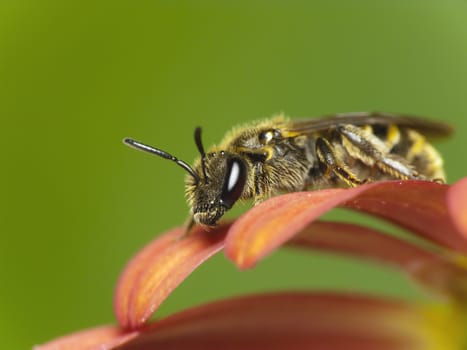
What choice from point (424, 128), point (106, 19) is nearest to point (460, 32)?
point (106, 19)

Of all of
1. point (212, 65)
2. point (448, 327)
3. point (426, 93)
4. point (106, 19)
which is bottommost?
point (448, 327)

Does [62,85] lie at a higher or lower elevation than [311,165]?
higher

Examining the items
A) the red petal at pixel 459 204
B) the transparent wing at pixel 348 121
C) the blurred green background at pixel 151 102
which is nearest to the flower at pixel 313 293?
the red petal at pixel 459 204

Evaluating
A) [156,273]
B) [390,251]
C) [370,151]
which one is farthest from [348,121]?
[156,273]

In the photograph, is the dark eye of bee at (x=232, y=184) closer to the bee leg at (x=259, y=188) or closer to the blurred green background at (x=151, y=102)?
the bee leg at (x=259, y=188)

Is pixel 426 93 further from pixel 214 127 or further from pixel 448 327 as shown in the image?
pixel 448 327

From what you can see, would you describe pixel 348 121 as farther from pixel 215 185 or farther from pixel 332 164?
pixel 215 185

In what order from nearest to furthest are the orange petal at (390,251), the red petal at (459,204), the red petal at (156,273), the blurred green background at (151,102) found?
the red petal at (459,204), the red petal at (156,273), the orange petal at (390,251), the blurred green background at (151,102)

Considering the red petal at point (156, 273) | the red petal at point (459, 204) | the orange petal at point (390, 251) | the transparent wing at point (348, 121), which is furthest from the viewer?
the transparent wing at point (348, 121)

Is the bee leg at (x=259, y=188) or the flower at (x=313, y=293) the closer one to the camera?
the flower at (x=313, y=293)
